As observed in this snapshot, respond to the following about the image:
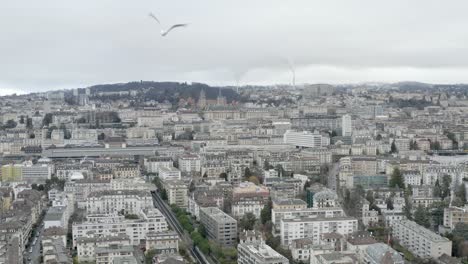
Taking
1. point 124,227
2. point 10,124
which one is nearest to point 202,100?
point 10,124

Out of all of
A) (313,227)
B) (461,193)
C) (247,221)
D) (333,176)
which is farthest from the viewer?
(333,176)

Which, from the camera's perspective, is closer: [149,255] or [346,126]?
[149,255]

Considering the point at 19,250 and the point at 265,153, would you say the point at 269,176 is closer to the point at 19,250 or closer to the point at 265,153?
the point at 265,153

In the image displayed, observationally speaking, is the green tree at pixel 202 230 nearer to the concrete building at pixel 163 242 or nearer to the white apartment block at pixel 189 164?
the concrete building at pixel 163 242

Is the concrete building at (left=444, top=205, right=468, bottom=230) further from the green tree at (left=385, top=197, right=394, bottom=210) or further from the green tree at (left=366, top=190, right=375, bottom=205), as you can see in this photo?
the green tree at (left=366, top=190, right=375, bottom=205)

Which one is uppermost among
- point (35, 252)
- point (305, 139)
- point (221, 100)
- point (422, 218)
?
point (221, 100)

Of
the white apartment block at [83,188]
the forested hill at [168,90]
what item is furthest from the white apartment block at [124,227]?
the forested hill at [168,90]

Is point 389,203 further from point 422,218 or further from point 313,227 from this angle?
point 313,227

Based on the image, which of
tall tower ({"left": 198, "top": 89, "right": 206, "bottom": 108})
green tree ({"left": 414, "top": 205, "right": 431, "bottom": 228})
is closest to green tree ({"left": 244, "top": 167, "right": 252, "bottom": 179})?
green tree ({"left": 414, "top": 205, "right": 431, "bottom": 228})
